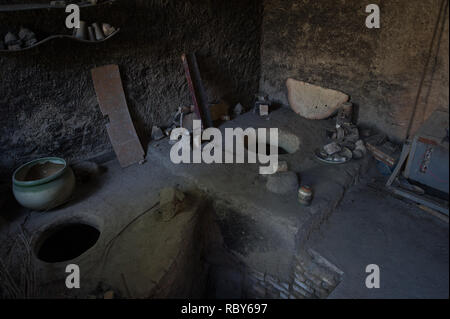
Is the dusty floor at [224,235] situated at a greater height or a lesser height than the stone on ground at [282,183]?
lesser

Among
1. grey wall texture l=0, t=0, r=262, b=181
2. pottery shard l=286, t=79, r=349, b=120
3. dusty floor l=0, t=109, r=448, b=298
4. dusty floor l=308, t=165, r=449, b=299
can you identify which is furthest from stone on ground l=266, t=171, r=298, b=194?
grey wall texture l=0, t=0, r=262, b=181

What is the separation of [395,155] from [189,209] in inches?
101

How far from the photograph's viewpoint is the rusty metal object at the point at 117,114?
3906mm

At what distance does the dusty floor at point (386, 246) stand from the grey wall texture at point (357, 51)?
1.27m

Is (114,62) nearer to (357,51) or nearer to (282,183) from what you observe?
(282,183)

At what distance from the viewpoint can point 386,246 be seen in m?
2.97

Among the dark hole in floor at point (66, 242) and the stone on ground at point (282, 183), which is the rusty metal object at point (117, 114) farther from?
the stone on ground at point (282, 183)

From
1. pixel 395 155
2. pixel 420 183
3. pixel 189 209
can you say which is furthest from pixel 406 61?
pixel 189 209

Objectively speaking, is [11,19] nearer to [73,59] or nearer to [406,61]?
[73,59]

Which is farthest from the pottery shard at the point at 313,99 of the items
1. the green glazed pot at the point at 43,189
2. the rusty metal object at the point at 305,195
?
the green glazed pot at the point at 43,189

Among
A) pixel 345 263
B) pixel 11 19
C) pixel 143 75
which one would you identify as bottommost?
pixel 345 263

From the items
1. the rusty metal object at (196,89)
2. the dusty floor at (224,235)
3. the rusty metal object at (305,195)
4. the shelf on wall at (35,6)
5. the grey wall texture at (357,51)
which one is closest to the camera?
the dusty floor at (224,235)

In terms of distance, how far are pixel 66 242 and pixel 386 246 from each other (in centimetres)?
334

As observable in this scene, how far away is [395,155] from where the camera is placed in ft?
12.6
